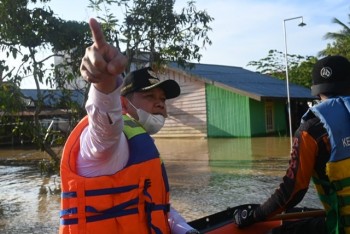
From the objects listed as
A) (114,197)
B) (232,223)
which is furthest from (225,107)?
(114,197)

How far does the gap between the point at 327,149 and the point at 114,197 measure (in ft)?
3.80

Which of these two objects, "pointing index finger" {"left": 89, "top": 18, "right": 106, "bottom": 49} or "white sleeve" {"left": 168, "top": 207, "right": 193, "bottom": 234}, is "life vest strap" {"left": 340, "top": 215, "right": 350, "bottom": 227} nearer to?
"white sleeve" {"left": 168, "top": 207, "right": 193, "bottom": 234}

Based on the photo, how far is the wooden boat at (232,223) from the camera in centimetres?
307

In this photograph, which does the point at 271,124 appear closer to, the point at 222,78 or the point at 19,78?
the point at 222,78

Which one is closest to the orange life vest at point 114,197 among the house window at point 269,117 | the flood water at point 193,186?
the flood water at point 193,186

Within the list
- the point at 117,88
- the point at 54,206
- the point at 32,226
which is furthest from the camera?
the point at 54,206

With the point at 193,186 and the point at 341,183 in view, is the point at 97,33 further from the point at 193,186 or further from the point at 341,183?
the point at 193,186

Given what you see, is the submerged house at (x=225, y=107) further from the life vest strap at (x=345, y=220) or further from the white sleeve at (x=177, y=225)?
the white sleeve at (x=177, y=225)

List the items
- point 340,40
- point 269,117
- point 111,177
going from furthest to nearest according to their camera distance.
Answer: point 340,40, point 269,117, point 111,177

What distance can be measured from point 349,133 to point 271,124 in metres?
21.6

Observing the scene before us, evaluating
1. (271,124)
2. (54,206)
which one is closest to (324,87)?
(54,206)

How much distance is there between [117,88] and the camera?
1.40 metres

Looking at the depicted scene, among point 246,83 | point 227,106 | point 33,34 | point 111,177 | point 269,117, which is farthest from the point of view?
point 246,83

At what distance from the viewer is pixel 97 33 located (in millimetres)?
1200
